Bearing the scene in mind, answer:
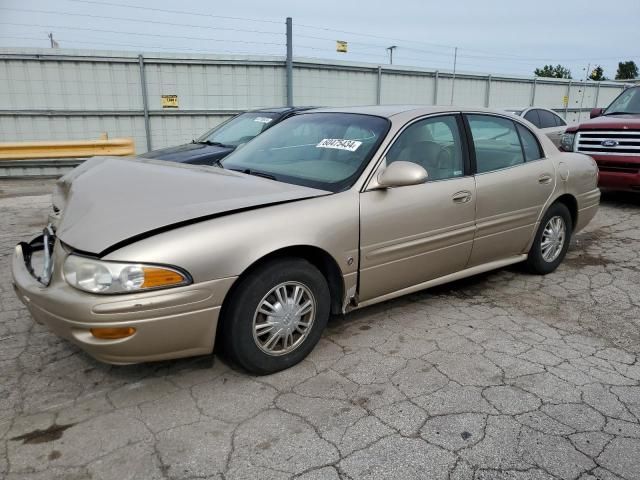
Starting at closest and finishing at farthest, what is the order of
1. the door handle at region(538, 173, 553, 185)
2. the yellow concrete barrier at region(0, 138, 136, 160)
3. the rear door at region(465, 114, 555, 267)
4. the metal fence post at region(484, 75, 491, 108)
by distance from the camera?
the rear door at region(465, 114, 555, 267) → the door handle at region(538, 173, 553, 185) → the yellow concrete barrier at region(0, 138, 136, 160) → the metal fence post at region(484, 75, 491, 108)

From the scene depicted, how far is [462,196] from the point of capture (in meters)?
3.78

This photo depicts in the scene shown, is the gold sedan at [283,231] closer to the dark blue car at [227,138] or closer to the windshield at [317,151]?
the windshield at [317,151]

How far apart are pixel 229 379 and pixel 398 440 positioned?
1064 mm

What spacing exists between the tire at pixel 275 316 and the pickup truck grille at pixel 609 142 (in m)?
6.44

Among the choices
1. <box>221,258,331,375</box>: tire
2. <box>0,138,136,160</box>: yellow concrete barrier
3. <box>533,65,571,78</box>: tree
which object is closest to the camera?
<box>221,258,331,375</box>: tire

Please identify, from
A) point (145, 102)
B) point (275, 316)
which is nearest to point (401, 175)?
point (275, 316)

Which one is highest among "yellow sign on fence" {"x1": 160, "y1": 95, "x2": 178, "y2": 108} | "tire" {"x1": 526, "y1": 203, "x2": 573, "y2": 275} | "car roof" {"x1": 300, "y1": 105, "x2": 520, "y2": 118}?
"yellow sign on fence" {"x1": 160, "y1": 95, "x2": 178, "y2": 108}

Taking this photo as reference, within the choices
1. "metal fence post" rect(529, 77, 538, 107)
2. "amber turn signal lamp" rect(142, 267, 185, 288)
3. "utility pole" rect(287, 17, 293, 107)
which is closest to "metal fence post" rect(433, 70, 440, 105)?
"utility pole" rect(287, 17, 293, 107)

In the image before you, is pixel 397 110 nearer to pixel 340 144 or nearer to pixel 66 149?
pixel 340 144

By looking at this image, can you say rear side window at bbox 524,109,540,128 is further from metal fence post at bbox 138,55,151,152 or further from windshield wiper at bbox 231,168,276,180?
windshield wiper at bbox 231,168,276,180

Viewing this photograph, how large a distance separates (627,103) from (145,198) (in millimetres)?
8499

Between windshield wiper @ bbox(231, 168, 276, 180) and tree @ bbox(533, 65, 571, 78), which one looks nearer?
windshield wiper @ bbox(231, 168, 276, 180)

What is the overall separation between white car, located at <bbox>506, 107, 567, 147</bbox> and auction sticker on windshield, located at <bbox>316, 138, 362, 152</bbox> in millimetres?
8244

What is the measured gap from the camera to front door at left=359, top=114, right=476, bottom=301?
10.9ft
